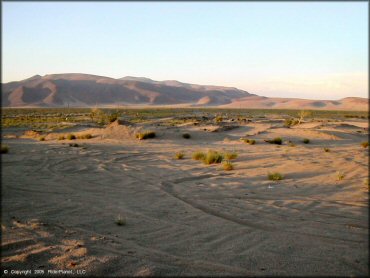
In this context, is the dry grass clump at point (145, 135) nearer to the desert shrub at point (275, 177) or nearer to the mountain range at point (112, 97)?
the desert shrub at point (275, 177)

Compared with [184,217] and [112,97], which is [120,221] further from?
[112,97]

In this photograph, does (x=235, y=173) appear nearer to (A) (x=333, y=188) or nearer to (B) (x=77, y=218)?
(A) (x=333, y=188)

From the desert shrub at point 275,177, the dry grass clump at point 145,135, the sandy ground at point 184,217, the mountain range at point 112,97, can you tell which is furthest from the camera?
the mountain range at point 112,97

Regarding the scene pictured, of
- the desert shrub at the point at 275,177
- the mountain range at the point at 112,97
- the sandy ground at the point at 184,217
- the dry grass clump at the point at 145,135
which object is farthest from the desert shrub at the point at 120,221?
the mountain range at the point at 112,97

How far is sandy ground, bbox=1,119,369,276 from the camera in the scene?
4.93 m

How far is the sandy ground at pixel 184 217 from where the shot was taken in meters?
4.93

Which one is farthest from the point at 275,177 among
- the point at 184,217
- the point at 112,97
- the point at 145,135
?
the point at 112,97

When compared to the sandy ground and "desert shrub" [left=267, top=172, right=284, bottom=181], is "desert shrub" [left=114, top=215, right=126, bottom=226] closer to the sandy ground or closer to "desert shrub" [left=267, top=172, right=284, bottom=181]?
the sandy ground

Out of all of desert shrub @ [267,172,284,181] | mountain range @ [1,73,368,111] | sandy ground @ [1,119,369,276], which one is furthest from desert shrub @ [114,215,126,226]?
mountain range @ [1,73,368,111]

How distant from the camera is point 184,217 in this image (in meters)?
7.12

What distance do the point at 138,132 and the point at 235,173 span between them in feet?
44.6

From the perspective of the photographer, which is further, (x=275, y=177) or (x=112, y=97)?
(x=112, y=97)

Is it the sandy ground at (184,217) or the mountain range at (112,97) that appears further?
the mountain range at (112,97)

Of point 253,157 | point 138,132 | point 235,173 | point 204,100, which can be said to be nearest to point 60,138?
point 138,132
